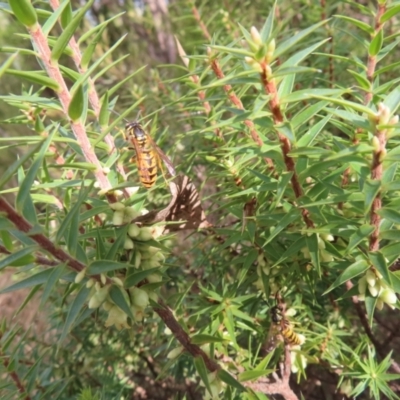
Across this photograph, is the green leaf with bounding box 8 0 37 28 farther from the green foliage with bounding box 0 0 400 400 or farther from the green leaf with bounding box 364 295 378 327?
the green leaf with bounding box 364 295 378 327

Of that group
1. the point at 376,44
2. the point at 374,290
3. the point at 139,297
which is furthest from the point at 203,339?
the point at 376,44

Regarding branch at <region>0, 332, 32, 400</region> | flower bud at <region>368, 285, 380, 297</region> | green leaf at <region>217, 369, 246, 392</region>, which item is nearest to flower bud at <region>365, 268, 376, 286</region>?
flower bud at <region>368, 285, 380, 297</region>

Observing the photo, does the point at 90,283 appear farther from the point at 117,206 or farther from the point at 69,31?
the point at 69,31

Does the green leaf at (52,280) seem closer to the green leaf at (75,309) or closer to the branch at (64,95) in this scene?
the green leaf at (75,309)

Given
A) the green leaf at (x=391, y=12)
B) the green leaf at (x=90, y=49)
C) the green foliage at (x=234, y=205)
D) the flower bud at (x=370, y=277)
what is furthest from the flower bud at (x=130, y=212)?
the green leaf at (x=391, y=12)

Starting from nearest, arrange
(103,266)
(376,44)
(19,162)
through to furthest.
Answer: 1. (19,162)
2. (103,266)
3. (376,44)

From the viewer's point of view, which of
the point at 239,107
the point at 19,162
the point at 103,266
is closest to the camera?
the point at 19,162

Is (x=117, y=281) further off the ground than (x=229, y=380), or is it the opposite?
(x=117, y=281)
